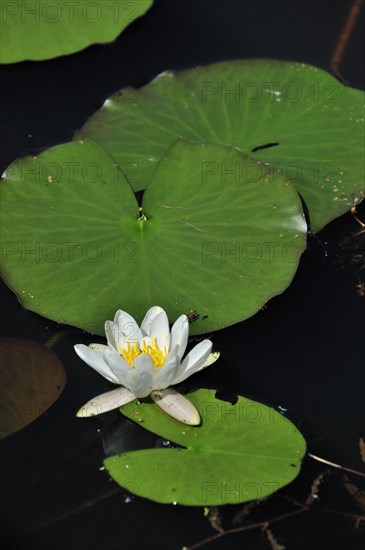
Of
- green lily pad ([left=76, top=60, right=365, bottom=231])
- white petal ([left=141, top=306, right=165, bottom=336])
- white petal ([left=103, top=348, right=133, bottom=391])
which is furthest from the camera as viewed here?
green lily pad ([left=76, top=60, right=365, bottom=231])

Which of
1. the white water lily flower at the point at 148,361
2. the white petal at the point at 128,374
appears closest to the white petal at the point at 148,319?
the white water lily flower at the point at 148,361

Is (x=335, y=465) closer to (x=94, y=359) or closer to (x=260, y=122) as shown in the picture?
(x=94, y=359)

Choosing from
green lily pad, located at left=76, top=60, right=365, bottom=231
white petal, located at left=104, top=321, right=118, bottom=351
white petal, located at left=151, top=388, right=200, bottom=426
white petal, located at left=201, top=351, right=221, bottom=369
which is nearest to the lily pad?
white petal, located at left=104, top=321, right=118, bottom=351

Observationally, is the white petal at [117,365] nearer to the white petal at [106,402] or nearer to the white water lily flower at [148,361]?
the white water lily flower at [148,361]

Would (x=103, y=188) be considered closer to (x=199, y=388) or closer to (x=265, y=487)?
(x=199, y=388)

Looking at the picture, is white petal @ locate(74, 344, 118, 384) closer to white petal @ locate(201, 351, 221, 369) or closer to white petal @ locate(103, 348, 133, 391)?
white petal @ locate(103, 348, 133, 391)

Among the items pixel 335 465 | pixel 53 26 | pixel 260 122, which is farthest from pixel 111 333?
pixel 53 26

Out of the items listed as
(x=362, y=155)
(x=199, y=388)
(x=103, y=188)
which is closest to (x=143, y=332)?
(x=199, y=388)
